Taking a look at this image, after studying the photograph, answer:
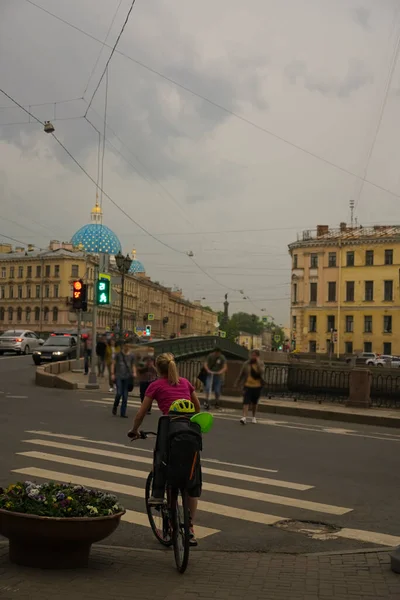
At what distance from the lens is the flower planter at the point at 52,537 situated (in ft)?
18.7

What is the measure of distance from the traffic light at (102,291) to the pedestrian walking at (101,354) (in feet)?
16.2

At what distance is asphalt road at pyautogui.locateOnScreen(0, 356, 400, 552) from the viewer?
7.66 m

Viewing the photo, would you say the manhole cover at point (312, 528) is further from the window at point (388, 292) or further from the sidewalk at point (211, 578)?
the window at point (388, 292)

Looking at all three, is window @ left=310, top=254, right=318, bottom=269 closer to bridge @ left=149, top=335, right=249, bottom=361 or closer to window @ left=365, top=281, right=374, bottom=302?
window @ left=365, top=281, right=374, bottom=302

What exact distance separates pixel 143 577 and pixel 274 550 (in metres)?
1.65

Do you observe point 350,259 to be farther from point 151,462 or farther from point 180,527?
point 180,527

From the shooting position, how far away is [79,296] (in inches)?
1171

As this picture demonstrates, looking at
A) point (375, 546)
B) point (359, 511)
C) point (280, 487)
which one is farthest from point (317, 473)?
point (375, 546)

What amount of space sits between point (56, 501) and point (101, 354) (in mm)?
25916

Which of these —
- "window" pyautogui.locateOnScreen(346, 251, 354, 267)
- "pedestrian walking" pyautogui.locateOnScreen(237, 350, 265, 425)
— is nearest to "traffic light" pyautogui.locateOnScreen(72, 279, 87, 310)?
"pedestrian walking" pyautogui.locateOnScreen(237, 350, 265, 425)

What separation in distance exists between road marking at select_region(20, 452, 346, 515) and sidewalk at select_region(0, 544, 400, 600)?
7.33 ft

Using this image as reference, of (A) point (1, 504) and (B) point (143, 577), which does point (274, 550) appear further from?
(A) point (1, 504)

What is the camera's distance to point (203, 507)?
28.5 feet

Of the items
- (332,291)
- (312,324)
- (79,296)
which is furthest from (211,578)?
(312,324)
